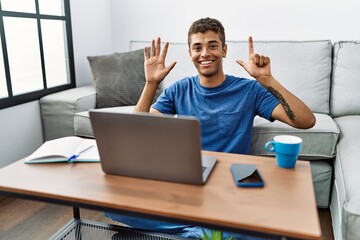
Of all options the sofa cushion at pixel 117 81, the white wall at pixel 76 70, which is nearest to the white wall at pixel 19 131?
the white wall at pixel 76 70

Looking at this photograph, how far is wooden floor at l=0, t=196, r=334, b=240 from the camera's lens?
1.78m

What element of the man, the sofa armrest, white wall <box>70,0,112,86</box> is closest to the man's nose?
the man

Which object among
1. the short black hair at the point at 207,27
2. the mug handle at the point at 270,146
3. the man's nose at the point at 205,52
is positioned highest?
the short black hair at the point at 207,27

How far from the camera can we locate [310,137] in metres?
1.88

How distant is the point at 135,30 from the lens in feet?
10.3

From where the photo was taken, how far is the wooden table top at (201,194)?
752 millimetres

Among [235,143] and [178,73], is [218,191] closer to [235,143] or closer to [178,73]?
[235,143]

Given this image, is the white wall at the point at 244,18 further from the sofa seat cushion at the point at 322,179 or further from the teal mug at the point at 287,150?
the teal mug at the point at 287,150

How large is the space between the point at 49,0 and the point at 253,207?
2484 millimetres

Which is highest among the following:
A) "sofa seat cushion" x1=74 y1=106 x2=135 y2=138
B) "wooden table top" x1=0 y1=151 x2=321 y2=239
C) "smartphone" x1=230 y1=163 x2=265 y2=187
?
"smartphone" x1=230 y1=163 x2=265 y2=187

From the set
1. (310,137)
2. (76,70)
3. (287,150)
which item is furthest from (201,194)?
(76,70)

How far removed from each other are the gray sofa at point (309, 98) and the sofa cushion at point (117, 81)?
6 centimetres

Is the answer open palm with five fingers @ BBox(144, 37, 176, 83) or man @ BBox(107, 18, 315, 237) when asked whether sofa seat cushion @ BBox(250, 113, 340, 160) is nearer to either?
man @ BBox(107, 18, 315, 237)

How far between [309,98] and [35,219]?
187 cm
